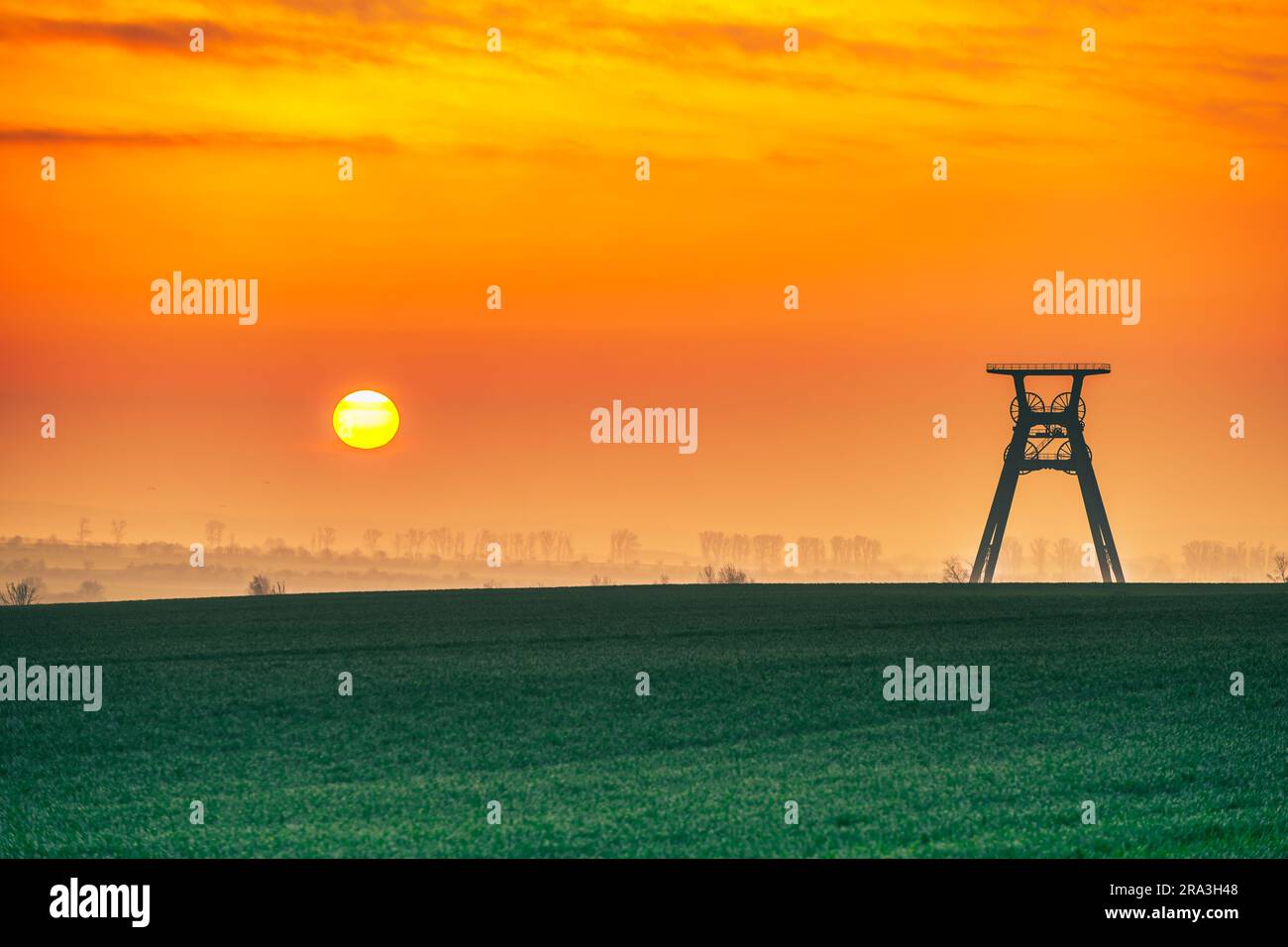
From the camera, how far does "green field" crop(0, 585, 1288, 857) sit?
16859 millimetres

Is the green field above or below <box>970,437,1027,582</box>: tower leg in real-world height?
below

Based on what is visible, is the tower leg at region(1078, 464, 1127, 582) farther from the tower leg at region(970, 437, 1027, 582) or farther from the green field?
the green field

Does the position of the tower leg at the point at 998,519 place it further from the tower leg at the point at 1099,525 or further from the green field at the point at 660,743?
the green field at the point at 660,743

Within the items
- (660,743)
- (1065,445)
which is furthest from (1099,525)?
(660,743)

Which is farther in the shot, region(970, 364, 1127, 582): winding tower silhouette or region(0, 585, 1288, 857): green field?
region(970, 364, 1127, 582): winding tower silhouette

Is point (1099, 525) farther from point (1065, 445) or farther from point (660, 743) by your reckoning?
point (660, 743)

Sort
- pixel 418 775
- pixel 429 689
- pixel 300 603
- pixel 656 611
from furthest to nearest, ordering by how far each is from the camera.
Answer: pixel 300 603 → pixel 656 611 → pixel 429 689 → pixel 418 775

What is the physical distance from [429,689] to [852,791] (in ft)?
43.6

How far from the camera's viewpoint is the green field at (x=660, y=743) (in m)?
16.9

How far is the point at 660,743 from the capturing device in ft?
77.0

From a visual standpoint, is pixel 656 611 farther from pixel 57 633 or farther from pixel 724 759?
pixel 724 759

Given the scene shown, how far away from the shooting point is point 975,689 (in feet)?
92.9
